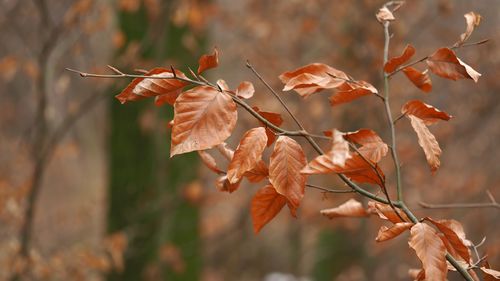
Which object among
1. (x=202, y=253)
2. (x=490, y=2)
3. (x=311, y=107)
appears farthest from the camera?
(x=490, y=2)

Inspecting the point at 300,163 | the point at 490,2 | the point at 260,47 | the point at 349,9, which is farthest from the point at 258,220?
the point at 490,2

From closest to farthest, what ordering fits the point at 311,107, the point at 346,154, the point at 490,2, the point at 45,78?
1. the point at 346,154
2. the point at 45,78
3. the point at 311,107
4. the point at 490,2

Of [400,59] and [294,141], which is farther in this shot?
[400,59]

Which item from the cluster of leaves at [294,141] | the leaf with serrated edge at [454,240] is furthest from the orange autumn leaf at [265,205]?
the leaf with serrated edge at [454,240]

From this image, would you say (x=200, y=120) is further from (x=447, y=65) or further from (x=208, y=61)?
(x=447, y=65)

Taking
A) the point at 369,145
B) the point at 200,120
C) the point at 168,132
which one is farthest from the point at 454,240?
the point at 168,132

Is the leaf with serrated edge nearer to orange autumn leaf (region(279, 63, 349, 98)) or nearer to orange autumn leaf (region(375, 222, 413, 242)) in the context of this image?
orange autumn leaf (region(375, 222, 413, 242))

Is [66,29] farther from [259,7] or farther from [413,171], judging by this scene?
[413,171]
